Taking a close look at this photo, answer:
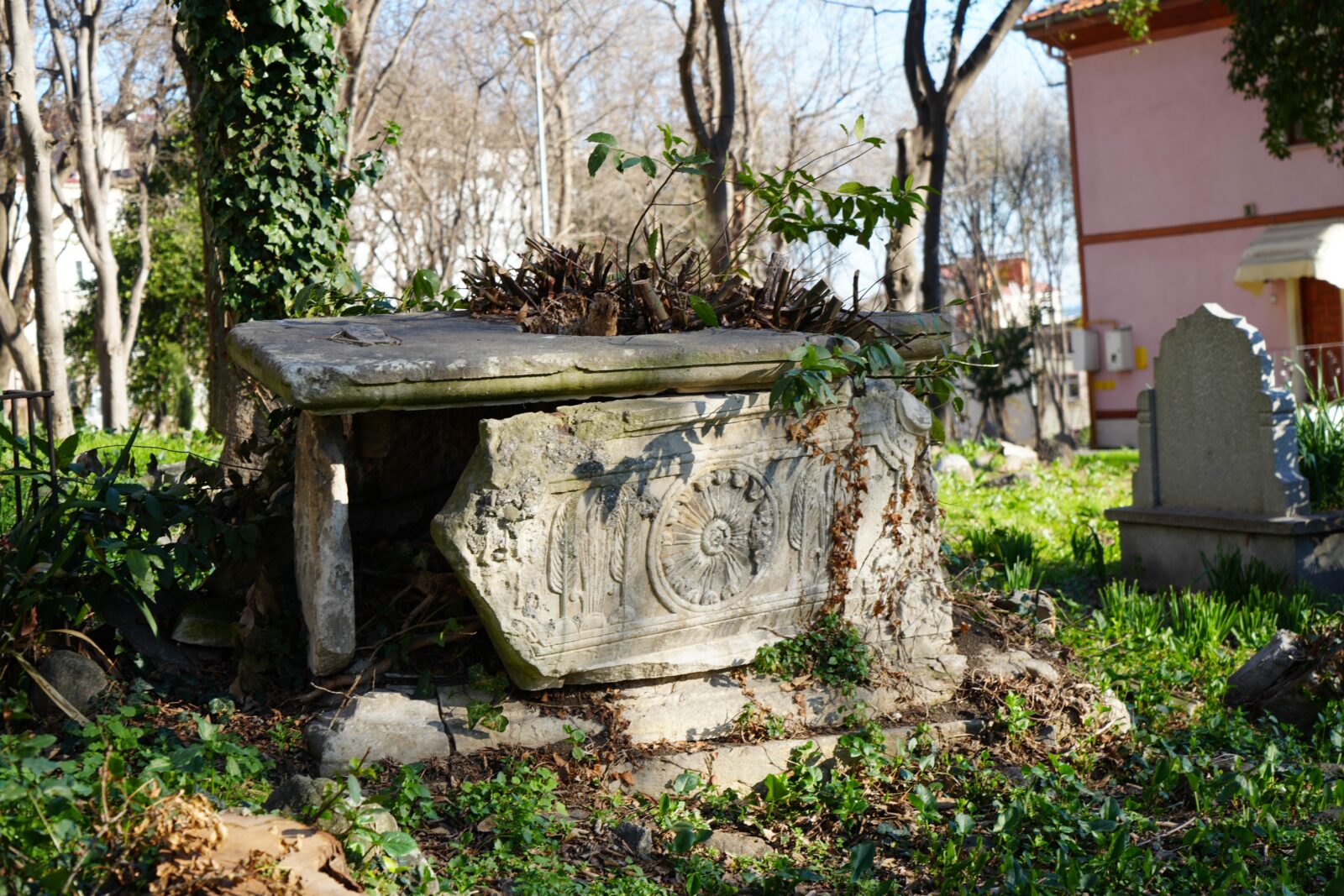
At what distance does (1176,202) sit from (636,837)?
16.0 m

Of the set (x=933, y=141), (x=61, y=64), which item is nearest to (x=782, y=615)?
(x=933, y=141)

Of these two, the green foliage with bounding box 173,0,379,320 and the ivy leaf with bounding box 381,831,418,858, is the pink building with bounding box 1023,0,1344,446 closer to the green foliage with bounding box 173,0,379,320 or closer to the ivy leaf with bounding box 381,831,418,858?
the green foliage with bounding box 173,0,379,320

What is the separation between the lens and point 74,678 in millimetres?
3436

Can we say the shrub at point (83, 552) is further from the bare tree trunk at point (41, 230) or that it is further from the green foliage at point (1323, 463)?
the bare tree trunk at point (41, 230)

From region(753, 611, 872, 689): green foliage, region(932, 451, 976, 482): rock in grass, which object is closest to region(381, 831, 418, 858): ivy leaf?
region(753, 611, 872, 689): green foliage

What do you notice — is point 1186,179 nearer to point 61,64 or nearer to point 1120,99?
point 1120,99

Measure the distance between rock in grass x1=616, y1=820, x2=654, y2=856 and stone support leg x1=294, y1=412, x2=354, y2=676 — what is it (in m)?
0.98

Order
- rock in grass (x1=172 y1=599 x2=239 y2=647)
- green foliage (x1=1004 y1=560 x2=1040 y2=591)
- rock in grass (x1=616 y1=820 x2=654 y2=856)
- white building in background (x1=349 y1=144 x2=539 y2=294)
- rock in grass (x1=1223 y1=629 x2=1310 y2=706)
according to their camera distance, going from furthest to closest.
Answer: white building in background (x1=349 y1=144 x2=539 y2=294) → green foliage (x1=1004 y1=560 x2=1040 y2=591) → rock in grass (x1=1223 y1=629 x2=1310 y2=706) → rock in grass (x1=172 y1=599 x2=239 y2=647) → rock in grass (x1=616 y1=820 x2=654 y2=856)

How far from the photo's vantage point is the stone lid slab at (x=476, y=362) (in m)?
3.23

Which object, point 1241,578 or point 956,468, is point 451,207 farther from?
point 1241,578

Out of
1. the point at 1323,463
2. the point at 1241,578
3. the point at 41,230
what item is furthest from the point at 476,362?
the point at 41,230

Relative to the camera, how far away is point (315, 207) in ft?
20.7

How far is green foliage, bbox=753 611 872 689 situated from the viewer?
3.92 m

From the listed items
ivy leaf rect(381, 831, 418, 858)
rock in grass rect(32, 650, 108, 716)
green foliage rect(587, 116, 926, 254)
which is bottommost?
ivy leaf rect(381, 831, 418, 858)
